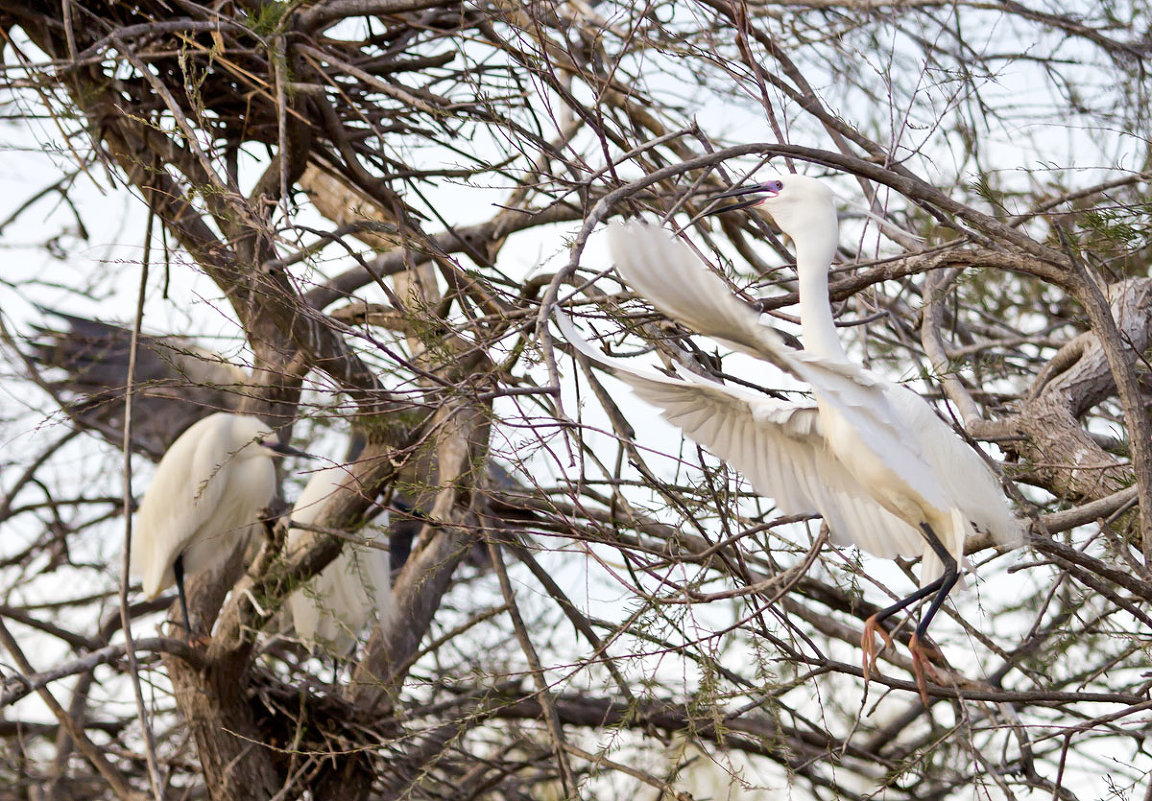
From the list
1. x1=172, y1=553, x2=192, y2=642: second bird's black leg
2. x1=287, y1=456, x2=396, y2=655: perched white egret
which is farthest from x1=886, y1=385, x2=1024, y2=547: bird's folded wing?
x1=172, y1=553, x2=192, y2=642: second bird's black leg

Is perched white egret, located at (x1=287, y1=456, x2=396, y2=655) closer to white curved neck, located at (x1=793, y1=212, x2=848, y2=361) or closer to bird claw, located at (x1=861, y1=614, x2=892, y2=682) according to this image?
bird claw, located at (x1=861, y1=614, x2=892, y2=682)

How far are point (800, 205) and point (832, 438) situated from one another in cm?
38

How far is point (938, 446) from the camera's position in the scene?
1924 millimetres

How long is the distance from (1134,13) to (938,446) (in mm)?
2070

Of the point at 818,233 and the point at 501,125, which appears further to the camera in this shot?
the point at 501,125

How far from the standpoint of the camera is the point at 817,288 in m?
1.86

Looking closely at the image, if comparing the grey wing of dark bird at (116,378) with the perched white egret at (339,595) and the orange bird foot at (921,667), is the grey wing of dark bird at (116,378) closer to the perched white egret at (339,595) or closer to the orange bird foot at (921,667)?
the perched white egret at (339,595)

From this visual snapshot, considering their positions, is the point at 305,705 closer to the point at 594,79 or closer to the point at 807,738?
the point at 807,738

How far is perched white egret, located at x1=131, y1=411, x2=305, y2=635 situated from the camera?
4227 millimetres

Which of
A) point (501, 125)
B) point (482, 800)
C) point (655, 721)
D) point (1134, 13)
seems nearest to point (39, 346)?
point (482, 800)

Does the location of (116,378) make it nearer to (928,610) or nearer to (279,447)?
(279,447)

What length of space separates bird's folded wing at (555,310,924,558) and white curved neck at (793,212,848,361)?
0.55 feet

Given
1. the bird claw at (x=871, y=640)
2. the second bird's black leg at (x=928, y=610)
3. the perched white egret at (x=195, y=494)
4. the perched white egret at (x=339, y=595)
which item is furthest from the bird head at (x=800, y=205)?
the perched white egret at (x=195, y=494)

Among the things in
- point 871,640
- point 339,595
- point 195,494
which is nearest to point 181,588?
point 195,494
